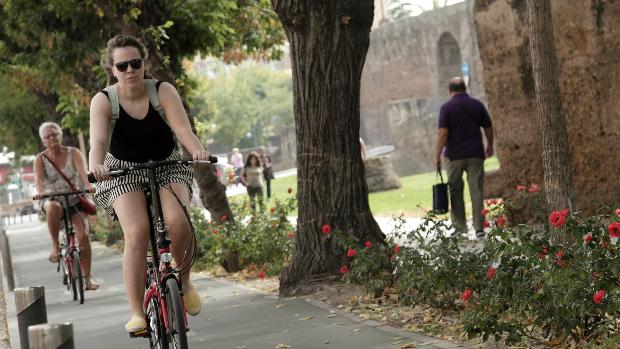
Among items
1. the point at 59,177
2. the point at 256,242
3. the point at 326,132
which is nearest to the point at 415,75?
the point at 256,242

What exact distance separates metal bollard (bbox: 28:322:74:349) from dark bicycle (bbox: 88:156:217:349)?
196cm

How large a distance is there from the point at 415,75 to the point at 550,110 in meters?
58.2

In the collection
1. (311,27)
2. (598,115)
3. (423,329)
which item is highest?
(311,27)

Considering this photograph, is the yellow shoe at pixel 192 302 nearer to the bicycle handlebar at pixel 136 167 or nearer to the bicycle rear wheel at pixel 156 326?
the bicycle rear wheel at pixel 156 326

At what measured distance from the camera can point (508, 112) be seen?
53.2 ft

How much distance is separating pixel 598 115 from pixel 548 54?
21.2 ft

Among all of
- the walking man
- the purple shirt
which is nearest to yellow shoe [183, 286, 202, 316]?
the walking man

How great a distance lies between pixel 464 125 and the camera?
14867 mm

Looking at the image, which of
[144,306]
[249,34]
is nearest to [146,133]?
[144,306]

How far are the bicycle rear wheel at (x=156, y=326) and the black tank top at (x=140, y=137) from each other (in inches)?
34.2

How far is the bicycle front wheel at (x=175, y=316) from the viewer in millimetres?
6352

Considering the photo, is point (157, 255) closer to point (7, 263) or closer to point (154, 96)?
point (154, 96)

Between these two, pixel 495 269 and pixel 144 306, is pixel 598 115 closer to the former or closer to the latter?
pixel 495 269

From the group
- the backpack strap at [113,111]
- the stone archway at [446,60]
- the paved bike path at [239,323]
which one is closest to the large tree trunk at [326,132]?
the paved bike path at [239,323]
